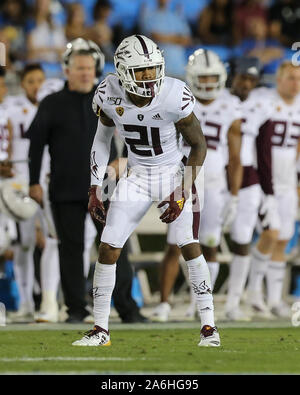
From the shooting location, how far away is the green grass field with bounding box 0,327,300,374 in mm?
6672

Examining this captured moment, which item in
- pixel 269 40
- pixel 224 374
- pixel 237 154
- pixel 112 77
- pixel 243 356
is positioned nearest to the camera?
pixel 224 374

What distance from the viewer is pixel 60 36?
47.2 feet

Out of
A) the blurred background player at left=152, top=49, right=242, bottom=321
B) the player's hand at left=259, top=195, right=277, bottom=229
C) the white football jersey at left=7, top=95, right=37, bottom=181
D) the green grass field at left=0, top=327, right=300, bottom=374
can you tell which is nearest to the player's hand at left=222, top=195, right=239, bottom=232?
the blurred background player at left=152, top=49, right=242, bottom=321

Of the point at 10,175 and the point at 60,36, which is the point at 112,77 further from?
the point at 60,36

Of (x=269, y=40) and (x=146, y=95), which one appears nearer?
(x=146, y=95)

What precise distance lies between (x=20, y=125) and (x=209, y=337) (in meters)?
4.17

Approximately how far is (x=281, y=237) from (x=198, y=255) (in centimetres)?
383

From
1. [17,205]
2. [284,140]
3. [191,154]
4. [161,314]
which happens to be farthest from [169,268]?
[191,154]

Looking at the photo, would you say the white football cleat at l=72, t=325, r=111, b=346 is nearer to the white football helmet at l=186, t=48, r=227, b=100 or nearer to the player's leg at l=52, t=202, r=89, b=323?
the player's leg at l=52, t=202, r=89, b=323

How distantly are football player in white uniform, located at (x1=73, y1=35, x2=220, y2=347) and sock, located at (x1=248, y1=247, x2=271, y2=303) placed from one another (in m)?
3.43

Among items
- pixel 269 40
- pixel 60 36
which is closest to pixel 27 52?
pixel 60 36

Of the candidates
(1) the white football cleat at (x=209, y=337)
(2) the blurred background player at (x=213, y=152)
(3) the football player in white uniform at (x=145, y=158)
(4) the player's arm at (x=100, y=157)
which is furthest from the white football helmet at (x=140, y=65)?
(2) the blurred background player at (x=213, y=152)

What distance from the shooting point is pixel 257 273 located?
37.0 feet

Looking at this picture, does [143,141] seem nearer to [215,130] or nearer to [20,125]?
[215,130]
